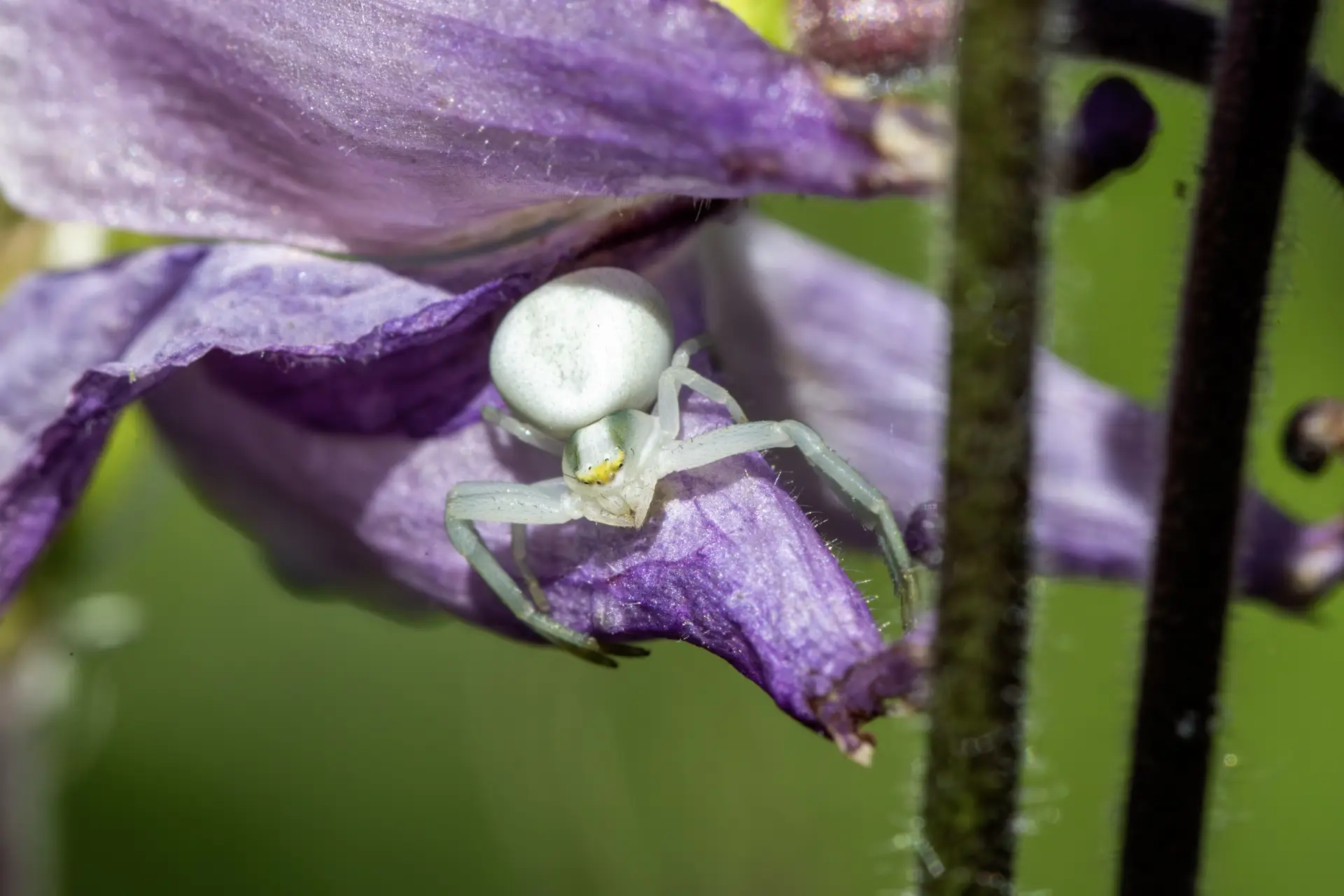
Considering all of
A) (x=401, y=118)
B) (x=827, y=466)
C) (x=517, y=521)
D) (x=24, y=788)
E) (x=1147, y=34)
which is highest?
(x=1147, y=34)

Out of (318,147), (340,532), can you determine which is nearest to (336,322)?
(318,147)

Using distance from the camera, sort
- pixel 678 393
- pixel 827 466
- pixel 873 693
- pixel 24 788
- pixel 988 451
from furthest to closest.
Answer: pixel 24 788
pixel 678 393
pixel 827 466
pixel 873 693
pixel 988 451

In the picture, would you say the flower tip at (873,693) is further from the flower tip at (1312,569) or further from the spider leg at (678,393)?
the flower tip at (1312,569)

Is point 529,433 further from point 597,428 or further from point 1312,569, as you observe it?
point 1312,569

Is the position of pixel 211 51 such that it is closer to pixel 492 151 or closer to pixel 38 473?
pixel 492 151

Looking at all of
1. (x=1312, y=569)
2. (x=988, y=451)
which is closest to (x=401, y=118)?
(x=988, y=451)

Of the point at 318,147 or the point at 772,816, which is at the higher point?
the point at 318,147

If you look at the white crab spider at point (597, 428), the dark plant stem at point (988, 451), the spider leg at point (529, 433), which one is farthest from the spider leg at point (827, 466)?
the dark plant stem at point (988, 451)
